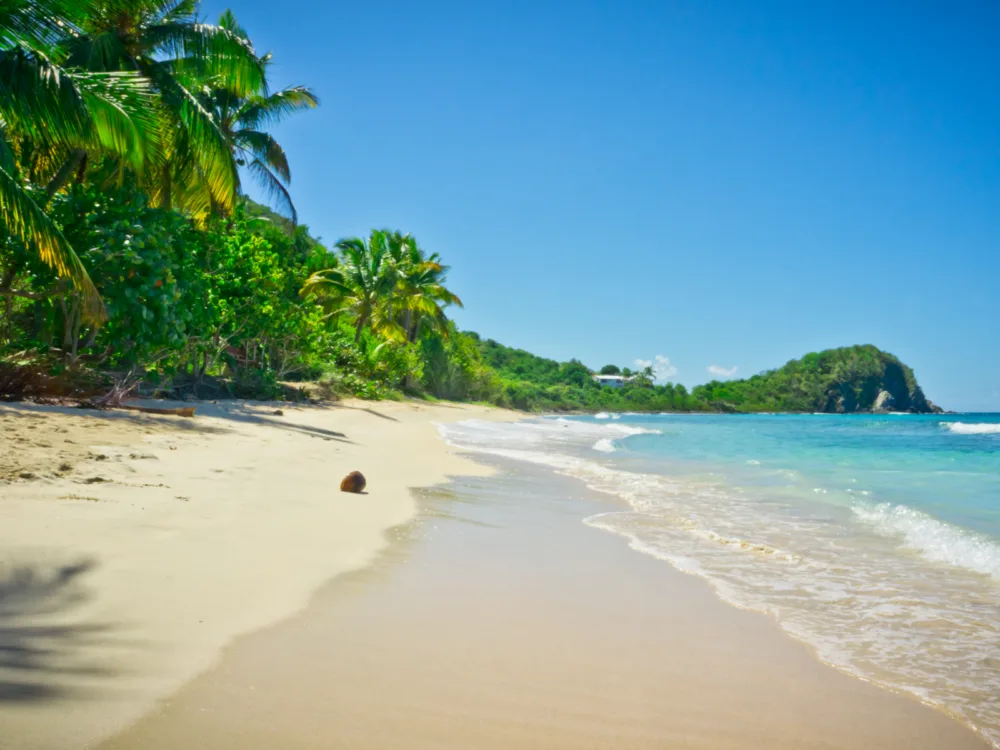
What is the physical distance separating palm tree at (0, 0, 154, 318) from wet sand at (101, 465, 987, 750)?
240 inches

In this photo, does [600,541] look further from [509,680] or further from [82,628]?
[82,628]

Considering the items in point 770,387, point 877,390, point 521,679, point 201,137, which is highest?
point 877,390

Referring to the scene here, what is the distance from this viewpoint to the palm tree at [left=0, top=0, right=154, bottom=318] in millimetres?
7137

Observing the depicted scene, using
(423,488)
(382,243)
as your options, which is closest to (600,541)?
(423,488)

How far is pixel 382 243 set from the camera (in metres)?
33.8

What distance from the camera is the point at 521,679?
8.16 feet

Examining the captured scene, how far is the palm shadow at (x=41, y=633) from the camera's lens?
6.49 feet

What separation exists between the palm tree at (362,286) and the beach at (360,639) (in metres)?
26.8

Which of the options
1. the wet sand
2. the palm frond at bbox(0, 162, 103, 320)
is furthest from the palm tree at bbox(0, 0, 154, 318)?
the wet sand

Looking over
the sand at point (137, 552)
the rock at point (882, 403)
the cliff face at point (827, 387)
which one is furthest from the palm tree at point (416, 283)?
the rock at point (882, 403)

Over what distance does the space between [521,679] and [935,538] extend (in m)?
5.23

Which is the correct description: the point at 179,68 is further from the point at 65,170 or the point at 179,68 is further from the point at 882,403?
the point at 882,403

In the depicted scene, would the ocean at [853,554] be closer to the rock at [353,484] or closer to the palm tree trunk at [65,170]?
the rock at [353,484]

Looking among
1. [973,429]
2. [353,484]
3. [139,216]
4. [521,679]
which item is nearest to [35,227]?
[139,216]
